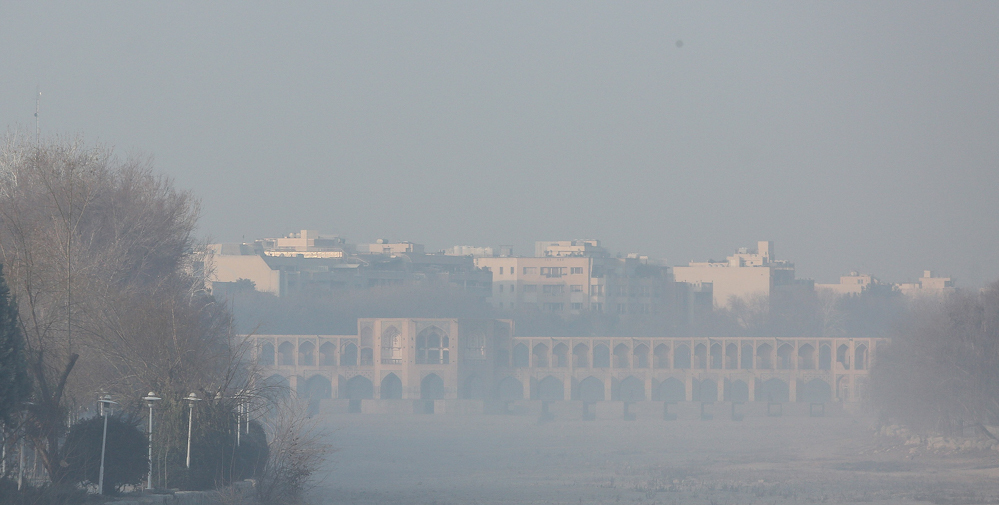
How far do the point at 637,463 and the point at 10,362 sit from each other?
1380 inches

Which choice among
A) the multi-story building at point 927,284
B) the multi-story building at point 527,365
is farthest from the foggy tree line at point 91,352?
the multi-story building at point 927,284

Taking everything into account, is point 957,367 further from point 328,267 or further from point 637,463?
point 328,267

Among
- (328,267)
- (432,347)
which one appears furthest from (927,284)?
(432,347)

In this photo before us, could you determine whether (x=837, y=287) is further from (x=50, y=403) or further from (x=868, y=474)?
(x=50, y=403)

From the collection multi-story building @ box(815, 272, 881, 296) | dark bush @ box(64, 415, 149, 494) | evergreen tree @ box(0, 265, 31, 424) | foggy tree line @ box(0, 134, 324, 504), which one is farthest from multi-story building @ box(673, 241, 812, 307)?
evergreen tree @ box(0, 265, 31, 424)

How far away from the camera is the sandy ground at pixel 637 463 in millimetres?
30219

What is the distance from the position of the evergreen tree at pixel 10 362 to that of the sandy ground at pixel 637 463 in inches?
313

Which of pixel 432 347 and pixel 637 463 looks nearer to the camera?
pixel 637 463

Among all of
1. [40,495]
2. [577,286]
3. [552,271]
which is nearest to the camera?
[40,495]

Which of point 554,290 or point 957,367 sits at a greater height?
point 554,290

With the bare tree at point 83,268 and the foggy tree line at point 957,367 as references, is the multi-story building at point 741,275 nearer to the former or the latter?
the foggy tree line at point 957,367

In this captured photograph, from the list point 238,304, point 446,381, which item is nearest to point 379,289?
point 238,304

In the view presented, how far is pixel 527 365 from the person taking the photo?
71625 mm

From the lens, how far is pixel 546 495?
99.0 feet
